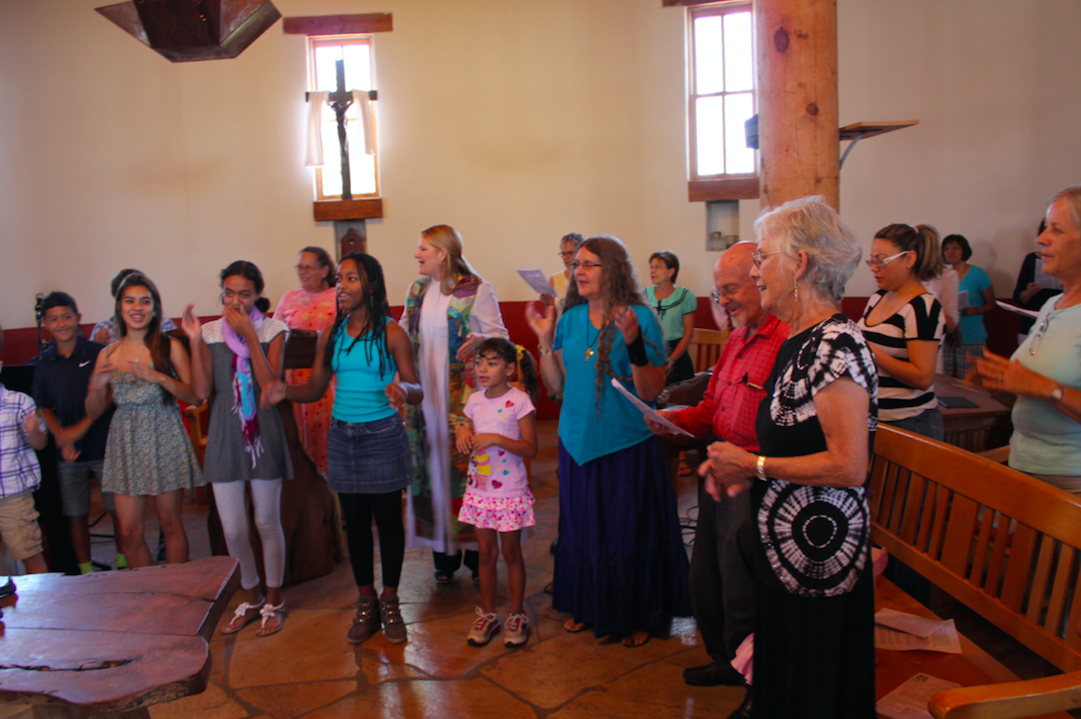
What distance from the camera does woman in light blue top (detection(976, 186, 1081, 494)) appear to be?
2.05 meters

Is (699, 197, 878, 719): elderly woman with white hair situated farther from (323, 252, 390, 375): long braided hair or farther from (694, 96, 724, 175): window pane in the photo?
(694, 96, 724, 175): window pane

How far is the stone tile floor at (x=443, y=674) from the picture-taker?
2.63 m

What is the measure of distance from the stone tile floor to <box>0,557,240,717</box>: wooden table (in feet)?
2.24

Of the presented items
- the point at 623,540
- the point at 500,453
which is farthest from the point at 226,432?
the point at 623,540

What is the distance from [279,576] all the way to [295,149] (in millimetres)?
5255

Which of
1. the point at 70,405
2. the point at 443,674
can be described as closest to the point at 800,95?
the point at 443,674

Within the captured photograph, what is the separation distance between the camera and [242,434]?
3270mm

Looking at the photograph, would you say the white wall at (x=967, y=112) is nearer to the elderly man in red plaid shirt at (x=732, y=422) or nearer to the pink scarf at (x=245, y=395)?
the elderly man in red plaid shirt at (x=732, y=422)

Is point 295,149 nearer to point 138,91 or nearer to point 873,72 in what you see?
point 138,91

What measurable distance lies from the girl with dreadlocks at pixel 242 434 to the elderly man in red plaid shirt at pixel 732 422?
5.99 ft

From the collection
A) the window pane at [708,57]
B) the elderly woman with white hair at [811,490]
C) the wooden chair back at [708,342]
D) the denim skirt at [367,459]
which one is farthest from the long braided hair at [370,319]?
the window pane at [708,57]

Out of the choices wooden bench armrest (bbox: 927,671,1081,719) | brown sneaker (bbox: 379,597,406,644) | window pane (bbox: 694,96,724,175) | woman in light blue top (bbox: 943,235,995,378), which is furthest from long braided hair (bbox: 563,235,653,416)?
window pane (bbox: 694,96,724,175)

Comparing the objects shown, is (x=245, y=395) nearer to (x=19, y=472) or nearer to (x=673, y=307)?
(x=19, y=472)

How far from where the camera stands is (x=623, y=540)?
2898mm
